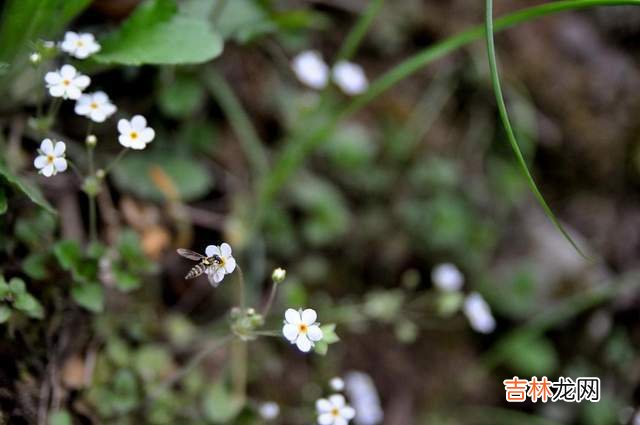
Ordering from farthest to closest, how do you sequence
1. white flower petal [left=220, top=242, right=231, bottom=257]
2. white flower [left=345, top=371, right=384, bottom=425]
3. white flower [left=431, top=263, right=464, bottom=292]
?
white flower [left=431, top=263, right=464, bottom=292] → white flower [left=345, top=371, right=384, bottom=425] → white flower petal [left=220, top=242, right=231, bottom=257]

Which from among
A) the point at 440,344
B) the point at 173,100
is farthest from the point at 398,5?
the point at 440,344

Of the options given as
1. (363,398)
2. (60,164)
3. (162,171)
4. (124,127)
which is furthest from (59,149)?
(363,398)

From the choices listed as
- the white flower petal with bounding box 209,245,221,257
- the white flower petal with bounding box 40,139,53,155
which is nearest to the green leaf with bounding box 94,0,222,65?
the white flower petal with bounding box 40,139,53,155

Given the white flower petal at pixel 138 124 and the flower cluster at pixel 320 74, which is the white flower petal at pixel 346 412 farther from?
the flower cluster at pixel 320 74

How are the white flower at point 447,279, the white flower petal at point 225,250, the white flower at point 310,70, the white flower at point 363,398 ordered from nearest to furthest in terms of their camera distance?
the white flower petal at point 225,250
the white flower at point 363,398
the white flower at point 447,279
the white flower at point 310,70

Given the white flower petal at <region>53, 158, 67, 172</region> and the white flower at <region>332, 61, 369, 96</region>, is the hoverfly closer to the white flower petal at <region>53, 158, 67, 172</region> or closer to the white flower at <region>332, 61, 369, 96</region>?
the white flower petal at <region>53, 158, 67, 172</region>

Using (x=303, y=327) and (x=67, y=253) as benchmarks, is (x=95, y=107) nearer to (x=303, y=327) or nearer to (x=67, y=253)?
(x=67, y=253)

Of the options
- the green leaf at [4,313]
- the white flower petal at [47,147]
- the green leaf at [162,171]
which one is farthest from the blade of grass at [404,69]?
the green leaf at [4,313]

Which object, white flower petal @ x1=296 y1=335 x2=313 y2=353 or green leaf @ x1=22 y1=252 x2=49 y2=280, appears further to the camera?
green leaf @ x1=22 y1=252 x2=49 y2=280
